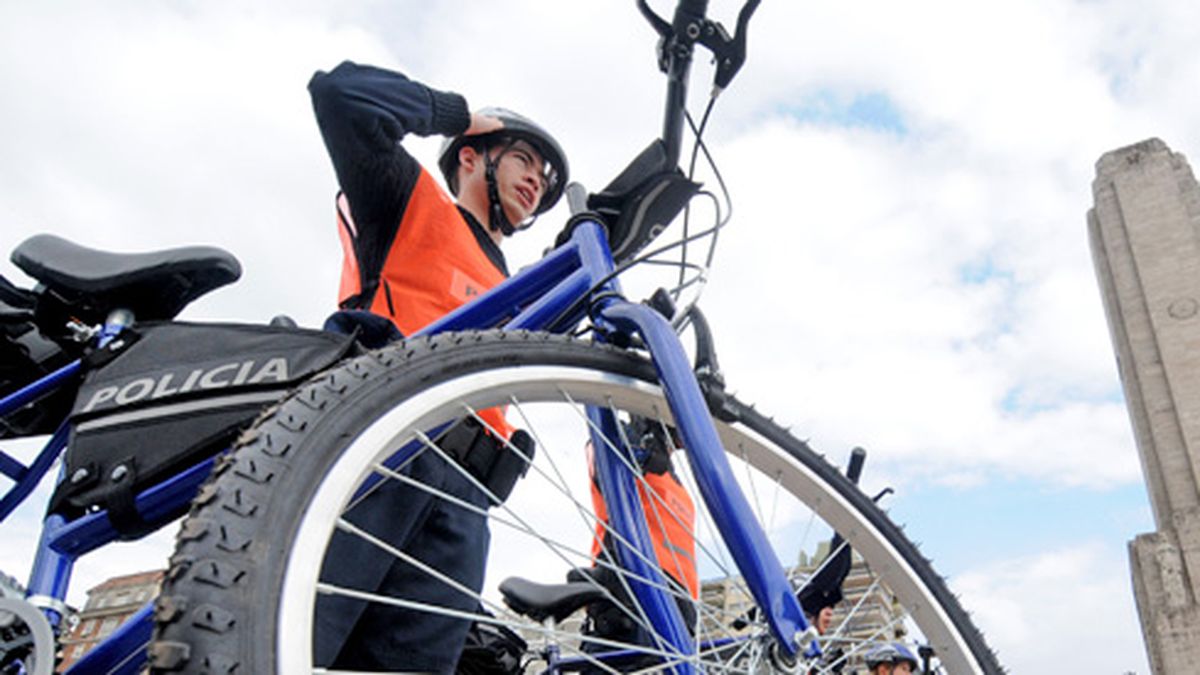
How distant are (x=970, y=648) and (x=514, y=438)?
72 cm

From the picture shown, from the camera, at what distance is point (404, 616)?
1.25 meters

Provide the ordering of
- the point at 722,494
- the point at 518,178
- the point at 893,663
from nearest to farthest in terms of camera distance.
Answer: the point at 722,494
the point at 518,178
the point at 893,663

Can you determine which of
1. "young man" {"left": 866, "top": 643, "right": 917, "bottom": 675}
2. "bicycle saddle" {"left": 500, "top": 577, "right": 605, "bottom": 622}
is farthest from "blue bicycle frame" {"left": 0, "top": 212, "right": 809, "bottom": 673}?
"young man" {"left": 866, "top": 643, "right": 917, "bottom": 675}

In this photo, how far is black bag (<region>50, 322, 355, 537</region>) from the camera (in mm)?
1006

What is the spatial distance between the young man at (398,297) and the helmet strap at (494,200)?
126 mm

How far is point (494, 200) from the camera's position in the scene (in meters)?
1.69

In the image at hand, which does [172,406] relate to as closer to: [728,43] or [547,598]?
[728,43]

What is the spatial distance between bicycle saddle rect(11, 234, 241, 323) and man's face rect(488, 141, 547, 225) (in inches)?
23.3

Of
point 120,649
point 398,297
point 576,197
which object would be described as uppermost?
point 576,197

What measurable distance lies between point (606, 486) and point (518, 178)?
0.77 metres

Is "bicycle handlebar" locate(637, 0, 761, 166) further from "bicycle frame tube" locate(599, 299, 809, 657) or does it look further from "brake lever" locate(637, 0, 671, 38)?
"bicycle frame tube" locate(599, 299, 809, 657)

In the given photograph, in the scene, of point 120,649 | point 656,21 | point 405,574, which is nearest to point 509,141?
point 656,21

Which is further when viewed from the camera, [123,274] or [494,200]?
[494,200]

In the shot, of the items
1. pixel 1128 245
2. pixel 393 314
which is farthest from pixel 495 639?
pixel 1128 245
